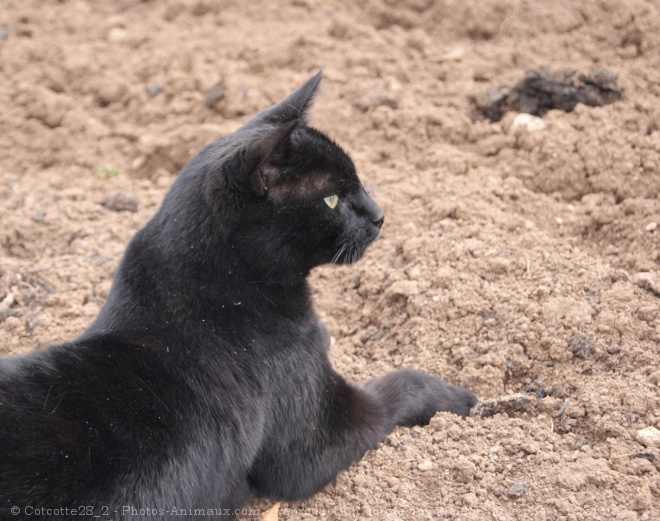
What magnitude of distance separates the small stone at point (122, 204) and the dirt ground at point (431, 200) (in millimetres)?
27

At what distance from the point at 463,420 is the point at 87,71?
4.53m

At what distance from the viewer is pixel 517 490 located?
2.72 m

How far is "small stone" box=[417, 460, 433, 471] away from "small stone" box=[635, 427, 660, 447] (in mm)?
866

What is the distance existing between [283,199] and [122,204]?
7.52ft

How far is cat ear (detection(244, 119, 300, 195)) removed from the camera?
8.61 ft

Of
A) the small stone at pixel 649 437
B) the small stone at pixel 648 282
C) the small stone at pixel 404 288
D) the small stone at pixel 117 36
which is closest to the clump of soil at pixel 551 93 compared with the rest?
the small stone at pixel 648 282

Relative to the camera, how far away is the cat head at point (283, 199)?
2.75 metres

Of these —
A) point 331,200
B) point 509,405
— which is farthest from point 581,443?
point 331,200

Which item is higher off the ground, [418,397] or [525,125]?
[525,125]

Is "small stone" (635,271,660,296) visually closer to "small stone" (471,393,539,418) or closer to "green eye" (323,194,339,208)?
"small stone" (471,393,539,418)

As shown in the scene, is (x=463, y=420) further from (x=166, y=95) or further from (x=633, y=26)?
(x=166, y=95)

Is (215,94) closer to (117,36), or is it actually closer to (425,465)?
(117,36)

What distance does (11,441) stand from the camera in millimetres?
2344

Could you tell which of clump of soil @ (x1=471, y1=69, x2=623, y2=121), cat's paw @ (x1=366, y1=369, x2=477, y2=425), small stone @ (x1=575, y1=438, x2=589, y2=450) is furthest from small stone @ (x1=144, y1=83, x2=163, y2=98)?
small stone @ (x1=575, y1=438, x2=589, y2=450)
